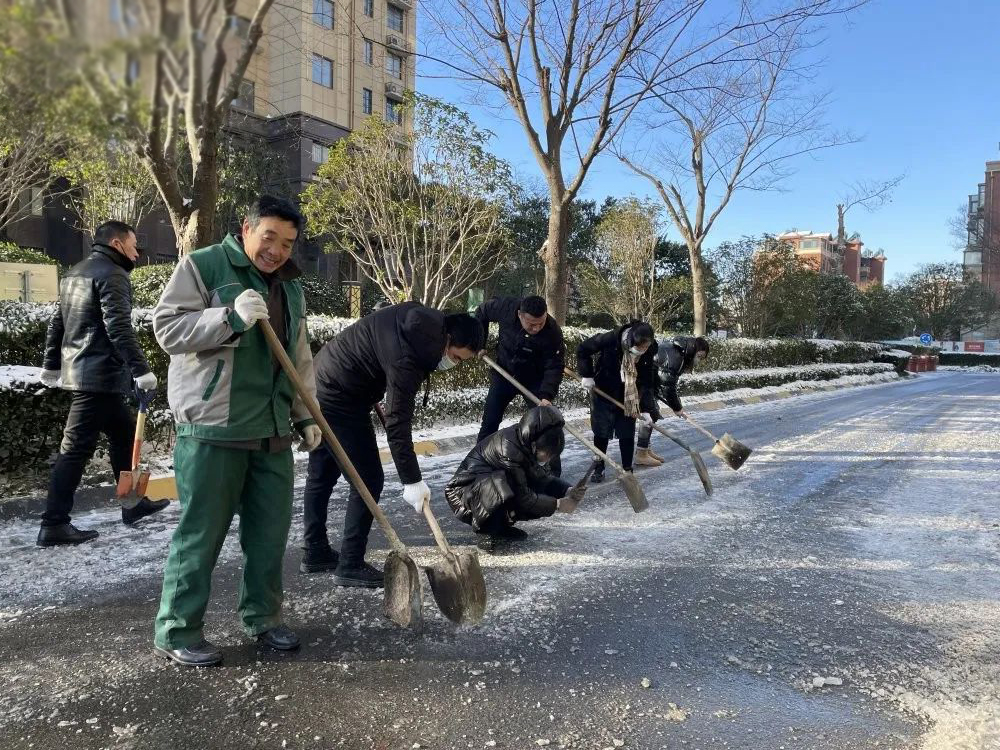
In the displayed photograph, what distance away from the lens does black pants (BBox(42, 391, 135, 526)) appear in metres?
3.72

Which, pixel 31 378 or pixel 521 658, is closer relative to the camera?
pixel 521 658

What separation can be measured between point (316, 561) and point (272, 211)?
6.11ft

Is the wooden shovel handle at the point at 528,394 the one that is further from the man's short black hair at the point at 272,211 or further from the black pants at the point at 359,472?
the man's short black hair at the point at 272,211

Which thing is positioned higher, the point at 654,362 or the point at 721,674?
the point at 654,362

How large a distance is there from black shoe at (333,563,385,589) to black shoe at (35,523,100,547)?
63.1 inches

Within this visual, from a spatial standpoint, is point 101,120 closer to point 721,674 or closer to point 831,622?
point 721,674

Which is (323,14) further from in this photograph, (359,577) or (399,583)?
(399,583)

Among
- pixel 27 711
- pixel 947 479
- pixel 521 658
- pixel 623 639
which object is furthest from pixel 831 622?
pixel 947 479

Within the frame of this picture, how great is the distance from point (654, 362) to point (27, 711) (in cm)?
550

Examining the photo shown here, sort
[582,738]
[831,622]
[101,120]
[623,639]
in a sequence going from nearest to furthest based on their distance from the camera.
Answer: [101,120] < [582,738] < [623,639] < [831,622]

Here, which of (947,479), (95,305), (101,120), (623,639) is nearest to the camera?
(101,120)

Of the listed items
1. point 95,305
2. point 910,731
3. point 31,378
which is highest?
point 95,305

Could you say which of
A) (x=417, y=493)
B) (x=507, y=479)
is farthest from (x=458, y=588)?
(x=507, y=479)

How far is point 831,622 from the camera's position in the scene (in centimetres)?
303
